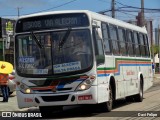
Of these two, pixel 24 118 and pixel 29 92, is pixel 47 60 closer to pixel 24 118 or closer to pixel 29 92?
pixel 29 92

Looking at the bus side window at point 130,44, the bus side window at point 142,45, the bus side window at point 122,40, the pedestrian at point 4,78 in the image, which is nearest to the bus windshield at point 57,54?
the bus side window at point 122,40

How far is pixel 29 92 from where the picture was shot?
13.8m

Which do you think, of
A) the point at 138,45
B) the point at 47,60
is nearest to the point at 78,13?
the point at 47,60

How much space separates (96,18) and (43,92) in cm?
279

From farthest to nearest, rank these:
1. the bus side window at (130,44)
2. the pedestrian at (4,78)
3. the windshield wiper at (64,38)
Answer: the pedestrian at (4,78), the bus side window at (130,44), the windshield wiper at (64,38)

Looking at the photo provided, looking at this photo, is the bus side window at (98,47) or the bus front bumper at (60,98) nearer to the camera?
the bus front bumper at (60,98)

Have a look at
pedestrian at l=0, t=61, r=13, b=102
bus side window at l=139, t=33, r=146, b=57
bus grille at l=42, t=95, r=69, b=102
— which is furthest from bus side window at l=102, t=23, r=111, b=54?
pedestrian at l=0, t=61, r=13, b=102

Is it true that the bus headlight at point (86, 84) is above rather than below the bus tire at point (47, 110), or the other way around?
above

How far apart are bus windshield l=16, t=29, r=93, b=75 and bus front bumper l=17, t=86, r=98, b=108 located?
2.11 ft

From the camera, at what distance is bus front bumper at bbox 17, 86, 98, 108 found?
13.3 metres

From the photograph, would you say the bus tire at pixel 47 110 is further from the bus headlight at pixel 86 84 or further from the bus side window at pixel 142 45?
the bus side window at pixel 142 45

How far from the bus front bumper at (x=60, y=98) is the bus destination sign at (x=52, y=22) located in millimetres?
1936

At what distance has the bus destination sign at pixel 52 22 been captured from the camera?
13.8 meters

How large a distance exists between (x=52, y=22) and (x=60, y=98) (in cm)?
227
